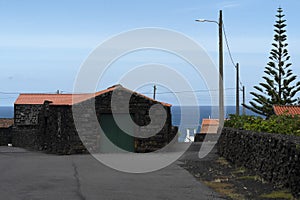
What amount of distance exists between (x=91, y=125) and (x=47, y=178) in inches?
477

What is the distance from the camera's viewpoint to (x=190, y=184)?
49.2ft

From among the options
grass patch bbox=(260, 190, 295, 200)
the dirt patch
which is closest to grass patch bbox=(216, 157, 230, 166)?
the dirt patch

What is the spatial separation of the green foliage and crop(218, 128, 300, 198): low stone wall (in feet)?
2.37

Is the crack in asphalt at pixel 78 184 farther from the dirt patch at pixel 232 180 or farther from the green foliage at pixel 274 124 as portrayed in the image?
the green foliage at pixel 274 124

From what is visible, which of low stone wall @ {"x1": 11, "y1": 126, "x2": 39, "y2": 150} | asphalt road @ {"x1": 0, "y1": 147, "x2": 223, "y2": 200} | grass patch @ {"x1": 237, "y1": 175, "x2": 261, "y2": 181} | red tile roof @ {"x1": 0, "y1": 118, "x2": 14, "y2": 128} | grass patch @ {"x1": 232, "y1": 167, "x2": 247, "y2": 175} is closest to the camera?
asphalt road @ {"x1": 0, "y1": 147, "x2": 223, "y2": 200}

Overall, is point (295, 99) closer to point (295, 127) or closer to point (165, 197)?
point (295, 127)

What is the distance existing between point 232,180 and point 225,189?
203 centimetres

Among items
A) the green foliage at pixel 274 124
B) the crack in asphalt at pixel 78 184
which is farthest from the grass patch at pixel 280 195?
the crack in asphalt at pixel 78 184

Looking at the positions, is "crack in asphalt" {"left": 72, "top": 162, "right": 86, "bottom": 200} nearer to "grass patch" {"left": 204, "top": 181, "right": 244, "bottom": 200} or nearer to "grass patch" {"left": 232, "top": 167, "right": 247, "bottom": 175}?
"grass patch" {"left": 204, "top": 181, "right": 244, "bottom": 200}

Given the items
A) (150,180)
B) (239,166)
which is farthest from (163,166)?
(150,180)

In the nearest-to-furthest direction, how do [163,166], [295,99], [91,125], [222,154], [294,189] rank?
1. [294,189]
2. [163,166]
3. [222,154]
4. [91,125]
5. [295,99]

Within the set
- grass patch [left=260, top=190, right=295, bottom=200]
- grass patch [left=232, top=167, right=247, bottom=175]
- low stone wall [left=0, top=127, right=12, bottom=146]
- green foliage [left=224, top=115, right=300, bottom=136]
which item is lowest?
low stone wall [left=0, top=127, right=12, bottom=146]

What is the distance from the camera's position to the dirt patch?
12869mm

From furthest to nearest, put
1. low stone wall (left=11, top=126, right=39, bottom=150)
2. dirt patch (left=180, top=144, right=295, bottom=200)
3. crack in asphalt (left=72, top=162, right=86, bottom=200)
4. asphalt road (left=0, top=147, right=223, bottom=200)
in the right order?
1. low stone wall (left=11, top=126, right=39, bottom=150)
2. dirt patch (left=180, top=144, right=295, bottom=200)
3. asphalt road (left=0, top=147, right=223, bottom=200)
4. crack in asphalt (left=72, top=162, right=86, bottom=200)
